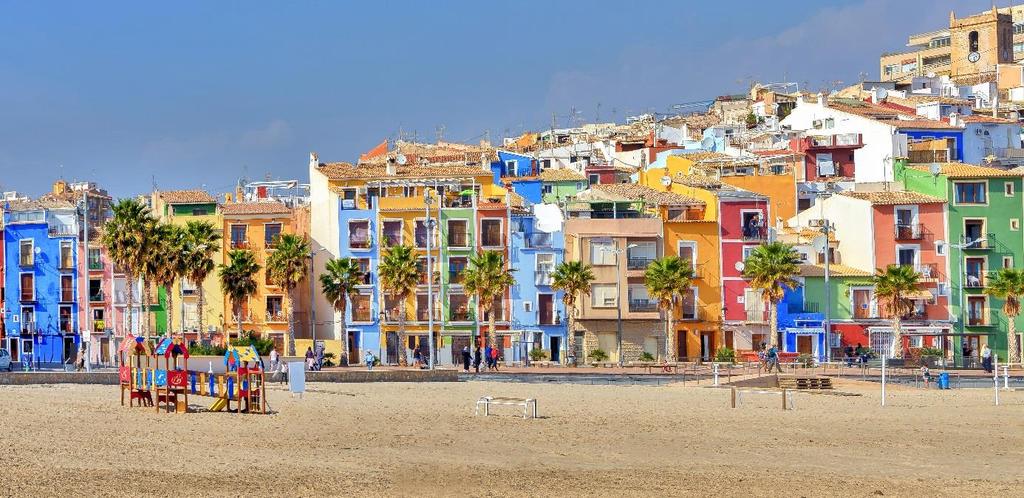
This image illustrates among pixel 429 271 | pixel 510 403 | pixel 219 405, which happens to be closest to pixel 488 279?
pixel 429 271

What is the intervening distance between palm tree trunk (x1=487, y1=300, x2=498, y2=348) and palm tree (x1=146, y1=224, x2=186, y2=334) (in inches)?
566

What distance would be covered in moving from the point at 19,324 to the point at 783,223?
3924 cm

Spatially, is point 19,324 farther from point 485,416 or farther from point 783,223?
point 485,416

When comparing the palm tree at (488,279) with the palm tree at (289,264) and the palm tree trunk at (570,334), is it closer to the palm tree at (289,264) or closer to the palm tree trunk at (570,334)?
the palm tree trunk at (570,334)

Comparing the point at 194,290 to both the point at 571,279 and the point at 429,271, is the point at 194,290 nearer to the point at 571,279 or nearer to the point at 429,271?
the point at 429,271

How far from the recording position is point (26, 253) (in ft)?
301

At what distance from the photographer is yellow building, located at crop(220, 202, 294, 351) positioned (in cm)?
8681

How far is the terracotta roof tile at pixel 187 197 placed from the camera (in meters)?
92.0

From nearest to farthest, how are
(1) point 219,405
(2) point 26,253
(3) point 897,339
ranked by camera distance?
1. (1) point 219,405
2. (3) point 897,339
3. (2) point 26,253

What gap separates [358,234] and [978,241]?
2936 cm

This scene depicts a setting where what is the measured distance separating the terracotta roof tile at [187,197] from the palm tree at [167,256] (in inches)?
518

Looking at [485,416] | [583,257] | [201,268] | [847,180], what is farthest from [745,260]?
[485,416]

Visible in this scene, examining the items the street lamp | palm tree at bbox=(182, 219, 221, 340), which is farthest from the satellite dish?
palm tree at bbox=(182, 219, 221, 340)

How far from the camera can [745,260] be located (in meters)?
84.3
